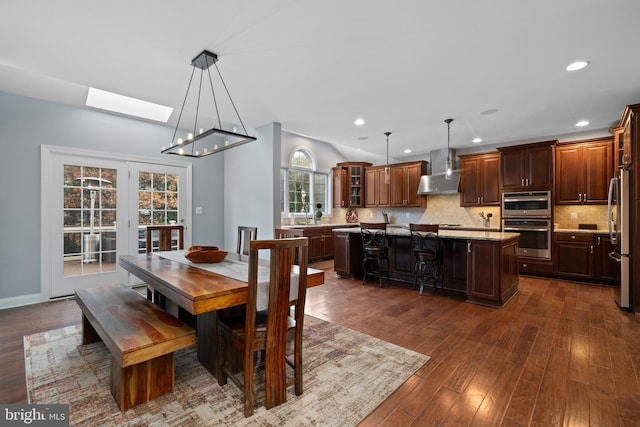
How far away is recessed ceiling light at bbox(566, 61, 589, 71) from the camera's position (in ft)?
9.44

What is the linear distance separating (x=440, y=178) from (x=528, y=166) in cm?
163

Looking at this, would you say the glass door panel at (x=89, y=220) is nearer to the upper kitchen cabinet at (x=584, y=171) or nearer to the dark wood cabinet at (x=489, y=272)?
the dark wood cabinet at (x=489, y=272)

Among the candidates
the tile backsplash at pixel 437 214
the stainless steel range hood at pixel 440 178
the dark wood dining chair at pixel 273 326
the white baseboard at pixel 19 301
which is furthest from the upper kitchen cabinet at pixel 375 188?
the white baseboard at pixel 19 301

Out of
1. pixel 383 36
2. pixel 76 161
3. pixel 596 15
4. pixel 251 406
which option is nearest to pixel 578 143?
pixel 596 15

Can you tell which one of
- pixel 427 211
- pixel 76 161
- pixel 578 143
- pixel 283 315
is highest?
pixel 578 143

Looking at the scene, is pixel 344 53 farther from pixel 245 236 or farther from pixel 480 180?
pixel 480 180

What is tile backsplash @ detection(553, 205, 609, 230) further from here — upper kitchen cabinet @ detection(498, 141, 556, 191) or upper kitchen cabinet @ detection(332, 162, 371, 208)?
upper kitchen cabinet @ detection(332, 162, 371, 208)

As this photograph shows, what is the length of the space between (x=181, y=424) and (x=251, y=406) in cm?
39

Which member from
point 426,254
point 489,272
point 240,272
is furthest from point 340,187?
point 240,272

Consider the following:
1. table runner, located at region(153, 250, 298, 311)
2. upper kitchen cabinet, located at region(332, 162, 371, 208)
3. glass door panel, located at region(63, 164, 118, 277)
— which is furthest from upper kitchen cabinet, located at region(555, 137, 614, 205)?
glass door panel, located at region(63, 164, 118, 277)

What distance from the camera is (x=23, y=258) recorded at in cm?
375

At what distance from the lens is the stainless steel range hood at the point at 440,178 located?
6434 mm

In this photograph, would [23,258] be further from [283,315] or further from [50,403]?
[283,315]

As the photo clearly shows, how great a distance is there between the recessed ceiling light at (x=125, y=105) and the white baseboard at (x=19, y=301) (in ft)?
8.68
